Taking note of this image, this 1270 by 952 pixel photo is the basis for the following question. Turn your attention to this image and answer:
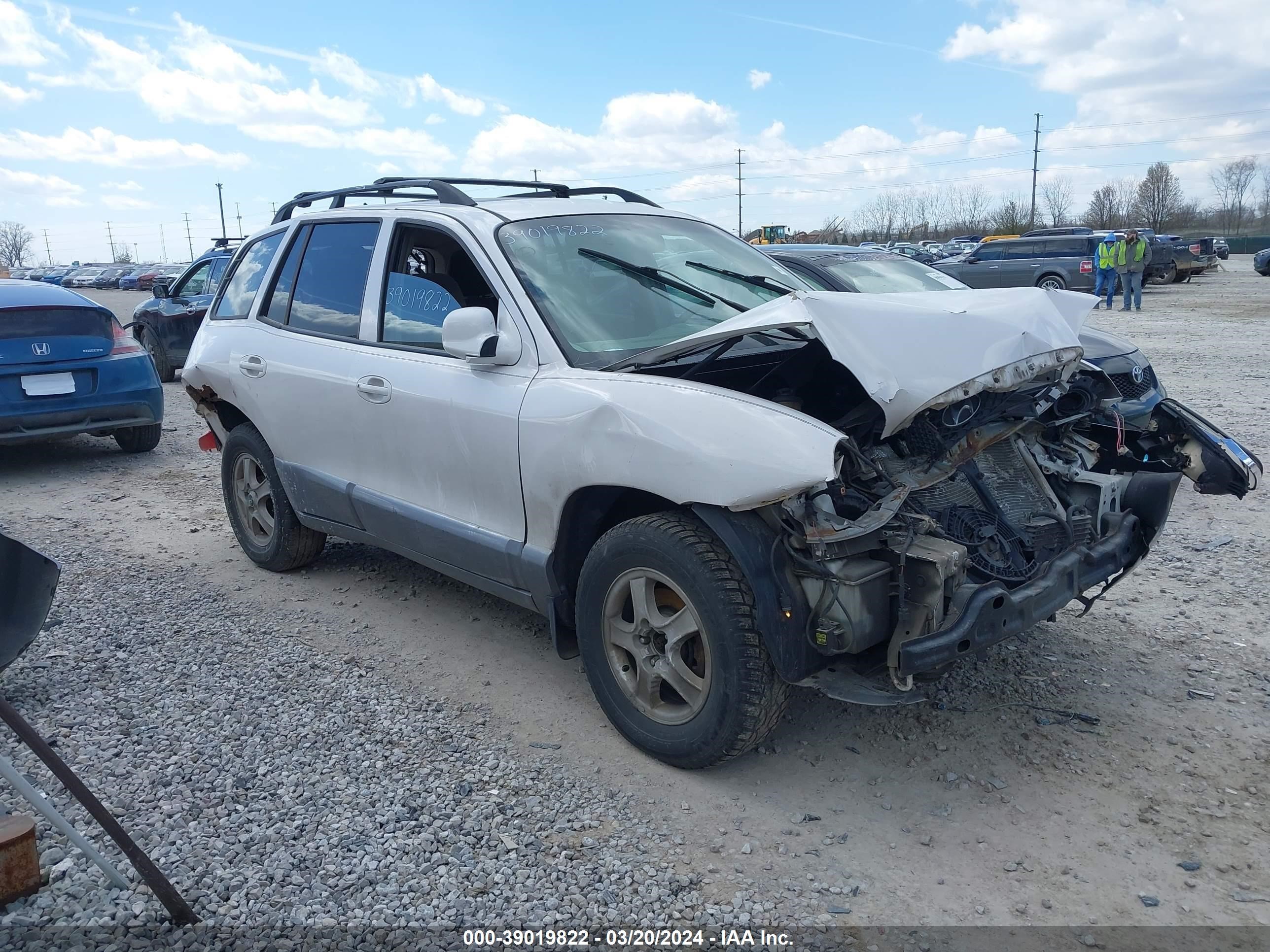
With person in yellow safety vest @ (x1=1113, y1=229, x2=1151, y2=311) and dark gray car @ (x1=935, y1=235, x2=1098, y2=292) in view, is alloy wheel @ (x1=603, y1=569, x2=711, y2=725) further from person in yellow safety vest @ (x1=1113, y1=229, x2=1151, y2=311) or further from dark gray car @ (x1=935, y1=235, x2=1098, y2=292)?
dark gray car @ (x1=935, y1=235, x2=1098, y2=292)

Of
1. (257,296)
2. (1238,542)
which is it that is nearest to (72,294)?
(257,296)

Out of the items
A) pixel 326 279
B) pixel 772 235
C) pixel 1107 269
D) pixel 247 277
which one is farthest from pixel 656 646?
pixel 772 235

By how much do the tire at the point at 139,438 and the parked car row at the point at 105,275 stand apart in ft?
154

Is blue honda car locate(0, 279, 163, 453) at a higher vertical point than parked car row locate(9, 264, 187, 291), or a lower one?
lower

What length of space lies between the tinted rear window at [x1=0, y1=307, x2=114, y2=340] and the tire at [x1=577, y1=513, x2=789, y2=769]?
6.57m

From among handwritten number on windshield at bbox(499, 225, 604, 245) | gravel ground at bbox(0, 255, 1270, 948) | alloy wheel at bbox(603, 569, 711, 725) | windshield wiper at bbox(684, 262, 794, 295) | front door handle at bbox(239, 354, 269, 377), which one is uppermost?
handwritten number on windshield at bbox(499, 225, 604, 245)

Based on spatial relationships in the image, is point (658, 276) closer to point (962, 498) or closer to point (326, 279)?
point (962, 498)

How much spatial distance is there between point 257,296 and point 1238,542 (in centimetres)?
566

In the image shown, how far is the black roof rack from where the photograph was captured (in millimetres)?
4566

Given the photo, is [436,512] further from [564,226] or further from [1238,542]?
[1238,542]

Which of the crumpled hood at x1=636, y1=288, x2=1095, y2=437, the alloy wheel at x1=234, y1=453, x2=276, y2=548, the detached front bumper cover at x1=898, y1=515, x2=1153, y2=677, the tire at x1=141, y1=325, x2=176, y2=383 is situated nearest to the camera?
the detached front bumper cover at x1=898, y1=515, x2=1153, y2=677

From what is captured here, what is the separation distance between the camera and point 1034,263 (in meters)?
25.1

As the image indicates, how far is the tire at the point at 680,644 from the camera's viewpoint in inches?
121

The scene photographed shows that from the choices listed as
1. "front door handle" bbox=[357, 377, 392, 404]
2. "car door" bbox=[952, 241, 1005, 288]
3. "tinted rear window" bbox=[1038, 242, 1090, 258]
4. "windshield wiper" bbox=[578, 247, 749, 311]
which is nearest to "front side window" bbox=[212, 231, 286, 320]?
"front door handle" bbox=[357, 377, 392, 404]
